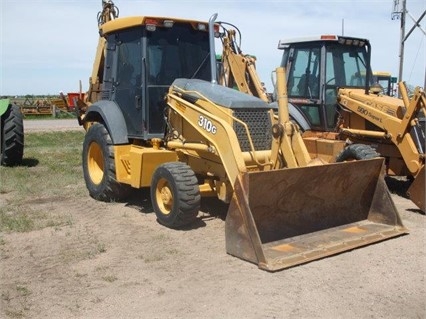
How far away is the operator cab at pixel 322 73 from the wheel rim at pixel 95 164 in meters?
3.25

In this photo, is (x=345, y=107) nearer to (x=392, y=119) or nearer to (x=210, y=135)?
(x=392, y=119)

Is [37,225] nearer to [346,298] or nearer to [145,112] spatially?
[145,112]

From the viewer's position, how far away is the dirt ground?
3902 millimetres

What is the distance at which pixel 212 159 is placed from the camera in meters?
6.18

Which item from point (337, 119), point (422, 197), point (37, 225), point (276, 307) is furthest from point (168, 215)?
point (337, 119)

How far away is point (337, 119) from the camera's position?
29.7 feet

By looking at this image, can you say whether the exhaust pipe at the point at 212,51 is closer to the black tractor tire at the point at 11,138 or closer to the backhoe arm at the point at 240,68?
the backhoe arm at the point at 240,68

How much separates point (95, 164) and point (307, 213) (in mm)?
3693

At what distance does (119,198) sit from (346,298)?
4058mm

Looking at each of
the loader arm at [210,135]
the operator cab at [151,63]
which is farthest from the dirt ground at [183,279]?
the operator cab at [151,63]

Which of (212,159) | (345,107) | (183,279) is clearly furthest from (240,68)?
(183,279)

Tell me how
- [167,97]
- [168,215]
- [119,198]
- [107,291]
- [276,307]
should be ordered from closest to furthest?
1. [276,307]
2. [107,291]
3. [168,215]
4. [167,97]
5. [119,198]

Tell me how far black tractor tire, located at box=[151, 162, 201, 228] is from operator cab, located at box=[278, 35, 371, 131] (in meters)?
3.38

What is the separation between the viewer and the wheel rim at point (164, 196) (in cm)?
597
